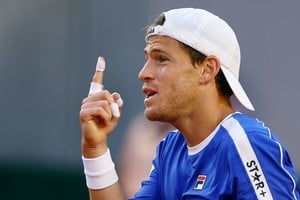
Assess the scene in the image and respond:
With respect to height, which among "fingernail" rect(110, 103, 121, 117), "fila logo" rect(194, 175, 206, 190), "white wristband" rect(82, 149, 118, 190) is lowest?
"fila logo" rect(194, 175, 206, 190)

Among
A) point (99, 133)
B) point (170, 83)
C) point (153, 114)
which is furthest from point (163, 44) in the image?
point (99, 133)

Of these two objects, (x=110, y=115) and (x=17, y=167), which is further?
(x=17, y=167)

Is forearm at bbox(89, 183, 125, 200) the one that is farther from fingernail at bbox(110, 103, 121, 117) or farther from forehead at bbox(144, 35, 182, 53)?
forehead at bbox(144, 35, 182, 53)

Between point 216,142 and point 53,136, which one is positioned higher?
point 53,136

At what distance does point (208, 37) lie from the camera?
3.27 meters

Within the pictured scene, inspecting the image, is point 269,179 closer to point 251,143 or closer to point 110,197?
point 251,143

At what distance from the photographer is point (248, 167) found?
295 cm

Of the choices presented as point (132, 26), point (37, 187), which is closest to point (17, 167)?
point (37, 187)

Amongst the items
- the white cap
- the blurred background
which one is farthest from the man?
the blurred background

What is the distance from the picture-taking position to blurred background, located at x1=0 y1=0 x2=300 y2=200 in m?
4.66

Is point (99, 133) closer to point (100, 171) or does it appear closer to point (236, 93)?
point (100, 171)

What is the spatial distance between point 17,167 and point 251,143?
199 cm

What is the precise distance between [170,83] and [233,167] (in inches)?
16.4

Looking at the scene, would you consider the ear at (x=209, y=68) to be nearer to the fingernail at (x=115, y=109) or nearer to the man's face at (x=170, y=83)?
the man's face at (x=170, y=83)
